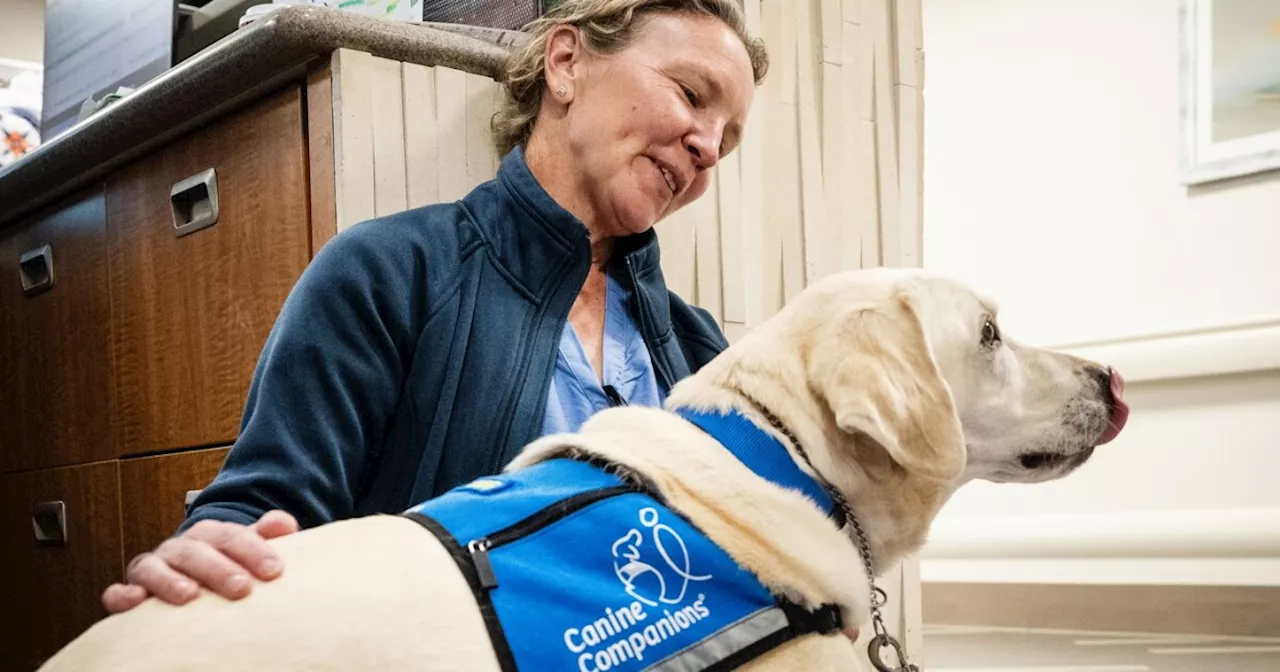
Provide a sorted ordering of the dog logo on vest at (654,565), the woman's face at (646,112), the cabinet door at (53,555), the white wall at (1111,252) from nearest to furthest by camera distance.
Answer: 1. the dog logo on vest at (654,565)
2. the woman's face at (646,112)
3. the cabinet door at (53,555)
4. the white wall at (1111,252)

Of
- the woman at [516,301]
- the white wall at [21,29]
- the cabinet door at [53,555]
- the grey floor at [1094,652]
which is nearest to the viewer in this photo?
the woman at [516,301]

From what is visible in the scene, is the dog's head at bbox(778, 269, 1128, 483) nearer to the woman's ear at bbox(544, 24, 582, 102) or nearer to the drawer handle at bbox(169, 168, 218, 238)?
the woman's ear at bbox(544, 24, 582, 102)

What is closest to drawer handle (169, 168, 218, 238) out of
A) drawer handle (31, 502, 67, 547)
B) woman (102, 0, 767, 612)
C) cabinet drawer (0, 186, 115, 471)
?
cabinet drawer (0, 186, 115, 471)

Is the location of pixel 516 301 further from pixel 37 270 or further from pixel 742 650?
pixel 37 270

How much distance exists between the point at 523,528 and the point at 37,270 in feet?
4.99

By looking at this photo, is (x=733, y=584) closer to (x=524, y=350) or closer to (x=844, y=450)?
(x=844, y=450)

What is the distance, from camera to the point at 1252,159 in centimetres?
295

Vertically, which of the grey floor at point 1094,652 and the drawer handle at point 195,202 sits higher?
the drawer handle at point 195,202

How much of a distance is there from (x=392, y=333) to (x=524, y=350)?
154 mm

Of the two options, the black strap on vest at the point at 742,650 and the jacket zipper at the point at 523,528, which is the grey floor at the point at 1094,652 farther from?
the jacket zipper at the point at 523,528

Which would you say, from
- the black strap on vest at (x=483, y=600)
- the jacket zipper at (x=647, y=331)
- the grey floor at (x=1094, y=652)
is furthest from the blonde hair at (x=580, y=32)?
the grey floor at (x=1094, y=652)

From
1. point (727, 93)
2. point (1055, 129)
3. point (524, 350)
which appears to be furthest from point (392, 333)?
point (1055, 129)

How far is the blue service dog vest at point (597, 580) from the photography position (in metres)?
0.83

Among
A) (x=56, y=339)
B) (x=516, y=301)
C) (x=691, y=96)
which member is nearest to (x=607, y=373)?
(x=516, y=301)
